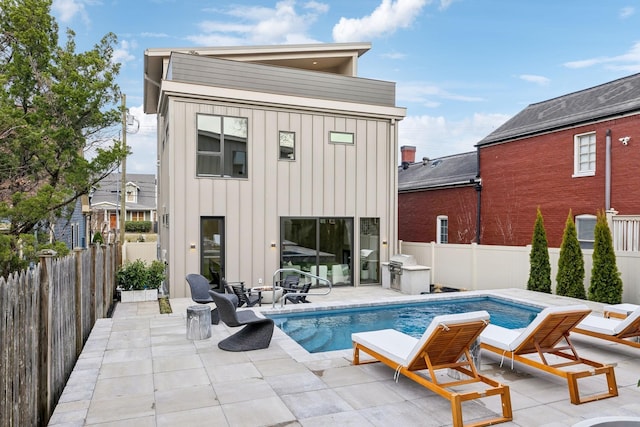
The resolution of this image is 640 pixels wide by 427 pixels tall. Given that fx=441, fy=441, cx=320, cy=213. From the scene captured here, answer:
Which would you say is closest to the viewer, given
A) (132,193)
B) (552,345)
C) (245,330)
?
(552,345)

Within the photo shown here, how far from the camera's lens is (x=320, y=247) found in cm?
1271

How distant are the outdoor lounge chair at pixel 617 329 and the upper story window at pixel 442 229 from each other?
12433 millimetres

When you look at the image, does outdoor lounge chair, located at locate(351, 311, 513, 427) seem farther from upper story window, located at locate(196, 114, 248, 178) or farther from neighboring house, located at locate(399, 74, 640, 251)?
neighboring house, located at locate(399, 74, 640, 251)

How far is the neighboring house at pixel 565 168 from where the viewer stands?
40.5 ft

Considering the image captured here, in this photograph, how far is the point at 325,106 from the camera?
12.7 m

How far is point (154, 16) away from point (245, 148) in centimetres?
755

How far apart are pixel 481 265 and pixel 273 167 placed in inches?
265

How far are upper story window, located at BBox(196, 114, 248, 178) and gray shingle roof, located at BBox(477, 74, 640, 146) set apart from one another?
9.95m

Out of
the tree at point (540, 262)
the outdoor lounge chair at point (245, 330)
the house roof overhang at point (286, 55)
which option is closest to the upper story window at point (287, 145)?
the house roof overhang at point (286, 55)

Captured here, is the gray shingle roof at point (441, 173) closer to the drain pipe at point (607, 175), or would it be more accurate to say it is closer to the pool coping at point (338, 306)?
the drain pipe at point (607, 175)

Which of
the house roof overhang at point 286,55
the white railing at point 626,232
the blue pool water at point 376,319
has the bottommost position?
the blue pool water at point 376,319

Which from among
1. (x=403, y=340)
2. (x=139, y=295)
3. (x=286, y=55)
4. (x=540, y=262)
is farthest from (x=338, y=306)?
(x=286, y=55)

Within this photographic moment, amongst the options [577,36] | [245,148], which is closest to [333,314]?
[245,148]

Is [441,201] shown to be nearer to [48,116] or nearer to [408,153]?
[408,153]
